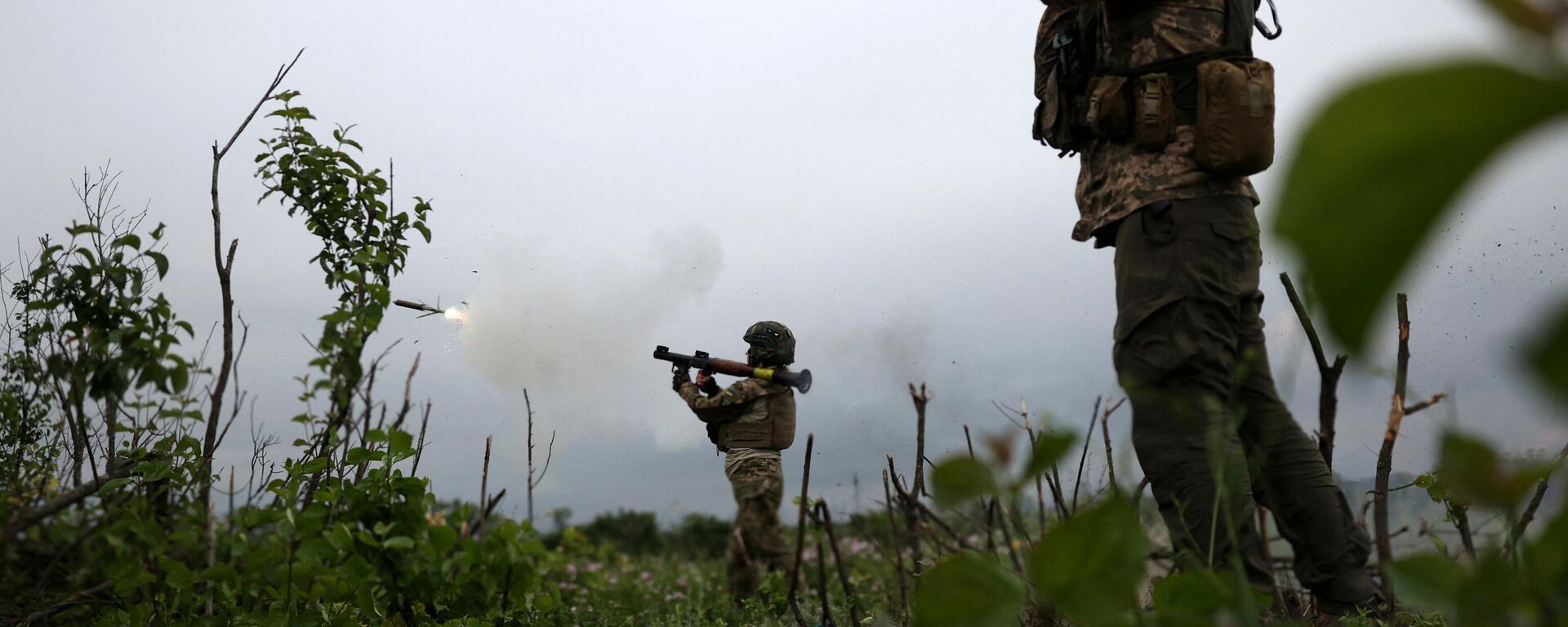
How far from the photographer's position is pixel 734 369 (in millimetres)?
5102

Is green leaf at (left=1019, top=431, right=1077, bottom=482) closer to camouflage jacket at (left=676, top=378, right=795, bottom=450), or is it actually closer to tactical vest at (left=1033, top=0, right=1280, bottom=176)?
tactical vest at (left=1033, top=0, right=1280, bottom=176)

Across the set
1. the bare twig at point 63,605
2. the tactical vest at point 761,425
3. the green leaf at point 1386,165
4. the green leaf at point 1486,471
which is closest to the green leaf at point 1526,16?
the green leaf at point 1386,165

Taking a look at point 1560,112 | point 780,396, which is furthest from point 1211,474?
point 780,396

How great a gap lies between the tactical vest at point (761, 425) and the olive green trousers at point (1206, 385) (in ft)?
10.3

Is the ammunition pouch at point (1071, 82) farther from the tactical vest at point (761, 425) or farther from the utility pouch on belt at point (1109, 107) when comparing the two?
the tactical vest at point (761, 425)

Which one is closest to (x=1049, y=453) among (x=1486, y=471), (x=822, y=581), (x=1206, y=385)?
(x=1486, y=471)

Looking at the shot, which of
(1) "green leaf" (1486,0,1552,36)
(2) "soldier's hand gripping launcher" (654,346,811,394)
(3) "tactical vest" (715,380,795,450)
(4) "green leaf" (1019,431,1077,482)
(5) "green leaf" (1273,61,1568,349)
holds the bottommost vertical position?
(4) "green leaf" (1019,431,1077,482)

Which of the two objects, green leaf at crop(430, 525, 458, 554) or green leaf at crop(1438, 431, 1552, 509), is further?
green leaf at crop(430, 525, 458, 554)

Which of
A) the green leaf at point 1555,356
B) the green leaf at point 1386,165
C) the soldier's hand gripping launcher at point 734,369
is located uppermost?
the soldier's hand gripping launcher at point 734,369

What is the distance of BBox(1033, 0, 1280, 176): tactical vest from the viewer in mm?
2355

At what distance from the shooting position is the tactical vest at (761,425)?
212 inches

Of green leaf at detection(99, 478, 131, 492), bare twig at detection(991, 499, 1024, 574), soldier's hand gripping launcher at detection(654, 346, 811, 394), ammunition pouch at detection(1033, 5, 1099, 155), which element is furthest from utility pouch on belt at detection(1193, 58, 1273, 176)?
soldier's hand gripping launcher at detection(654, 346, 811, 394)

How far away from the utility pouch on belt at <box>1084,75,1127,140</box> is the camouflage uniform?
2.99 metres

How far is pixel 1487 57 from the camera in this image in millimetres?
234
